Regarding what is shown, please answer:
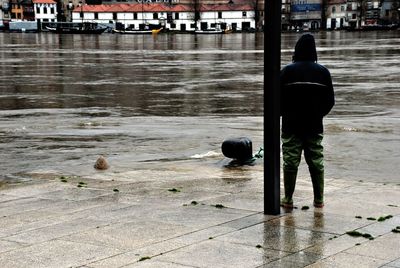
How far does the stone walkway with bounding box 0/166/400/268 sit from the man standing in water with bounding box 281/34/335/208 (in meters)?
0.50

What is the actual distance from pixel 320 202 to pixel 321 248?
1.97m

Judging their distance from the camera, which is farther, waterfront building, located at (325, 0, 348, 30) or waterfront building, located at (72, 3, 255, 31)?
waterfront building, located at (325, 0, 348, 30)

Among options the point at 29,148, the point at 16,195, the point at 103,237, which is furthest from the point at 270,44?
the point at 29,148

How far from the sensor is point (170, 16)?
19288cm

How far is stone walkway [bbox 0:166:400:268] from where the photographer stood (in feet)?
21.7

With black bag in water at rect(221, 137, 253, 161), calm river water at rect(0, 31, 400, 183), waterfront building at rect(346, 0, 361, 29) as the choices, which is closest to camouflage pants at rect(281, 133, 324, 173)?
calm river water at rect(0, 31, 400, 183)

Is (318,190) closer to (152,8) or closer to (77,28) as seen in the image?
(77,28)

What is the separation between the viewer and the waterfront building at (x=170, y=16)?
7446 inches

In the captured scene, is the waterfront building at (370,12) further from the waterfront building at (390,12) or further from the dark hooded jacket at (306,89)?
the dark hooded jacket at (306,89)

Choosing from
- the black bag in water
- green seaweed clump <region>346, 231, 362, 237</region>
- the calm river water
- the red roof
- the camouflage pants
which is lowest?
the calm river water

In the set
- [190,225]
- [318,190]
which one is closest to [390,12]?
[318,190]

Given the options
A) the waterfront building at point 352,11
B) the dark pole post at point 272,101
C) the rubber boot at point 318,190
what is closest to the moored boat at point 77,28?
the waterfront building at point 352,11

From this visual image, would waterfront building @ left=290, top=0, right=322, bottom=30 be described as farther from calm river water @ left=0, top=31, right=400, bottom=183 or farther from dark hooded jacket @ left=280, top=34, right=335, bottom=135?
dark hooded jacket @ left=280, top=34, right=335, bottom=135

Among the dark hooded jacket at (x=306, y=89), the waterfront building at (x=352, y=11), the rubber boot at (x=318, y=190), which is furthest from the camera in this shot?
the waterfront building at (x=352, y=11)
